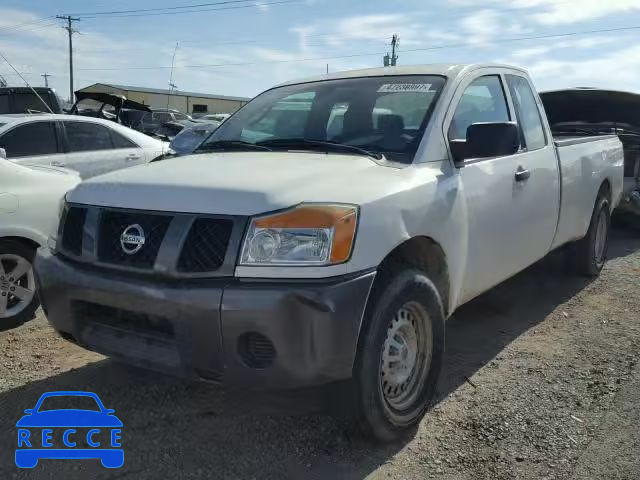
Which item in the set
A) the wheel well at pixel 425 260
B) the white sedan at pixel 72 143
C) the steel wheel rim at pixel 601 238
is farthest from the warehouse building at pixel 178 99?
the wheel well at pixel 425 260

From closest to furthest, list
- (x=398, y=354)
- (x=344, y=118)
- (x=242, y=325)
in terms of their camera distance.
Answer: (x=242, y=325), (x=398, y=354), (x=344, y=118)

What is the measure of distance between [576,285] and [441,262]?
3218 millimetres

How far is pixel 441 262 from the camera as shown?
3.36m

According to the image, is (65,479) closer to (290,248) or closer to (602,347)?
(290,248)

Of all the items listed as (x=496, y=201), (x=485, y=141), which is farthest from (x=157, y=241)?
(x=496, y=201)

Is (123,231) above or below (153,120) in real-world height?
below

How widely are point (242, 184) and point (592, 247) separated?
175 inches

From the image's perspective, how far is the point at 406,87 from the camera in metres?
3.79

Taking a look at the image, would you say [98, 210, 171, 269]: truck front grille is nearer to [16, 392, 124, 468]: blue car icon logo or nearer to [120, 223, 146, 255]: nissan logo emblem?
[120, 223, 146, 255]: nissan logo emblem

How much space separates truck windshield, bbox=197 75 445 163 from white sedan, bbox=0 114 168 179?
3821 millimetres

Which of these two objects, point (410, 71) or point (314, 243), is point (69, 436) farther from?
point (410, 71)

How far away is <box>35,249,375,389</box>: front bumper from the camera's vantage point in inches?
97.6

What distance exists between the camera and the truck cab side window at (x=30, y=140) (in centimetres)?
705

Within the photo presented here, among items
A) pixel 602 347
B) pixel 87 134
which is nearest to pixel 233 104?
pixel 87 134
